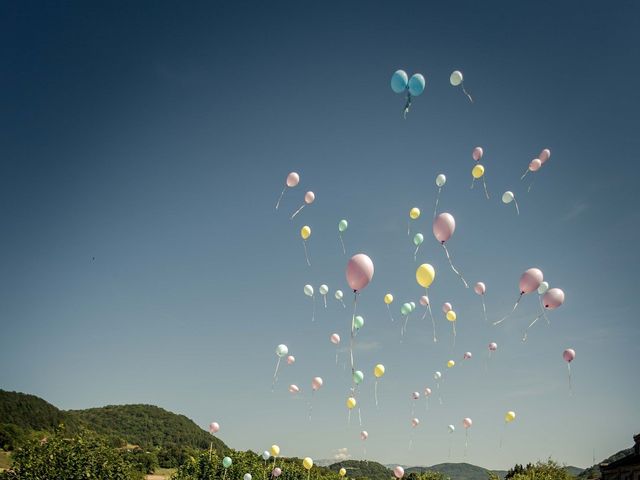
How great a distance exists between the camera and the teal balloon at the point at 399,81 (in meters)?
10.3

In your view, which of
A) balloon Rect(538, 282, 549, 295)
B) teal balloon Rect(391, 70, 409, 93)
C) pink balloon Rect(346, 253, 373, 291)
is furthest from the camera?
balloon Rect(538, 282, 549, 295)

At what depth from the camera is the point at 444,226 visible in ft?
35.4

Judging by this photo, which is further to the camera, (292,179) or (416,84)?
(292,179)

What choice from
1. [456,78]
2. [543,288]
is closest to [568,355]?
[543,288]

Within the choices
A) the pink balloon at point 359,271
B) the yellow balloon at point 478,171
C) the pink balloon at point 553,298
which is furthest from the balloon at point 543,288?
the pink balloon at point 359,271

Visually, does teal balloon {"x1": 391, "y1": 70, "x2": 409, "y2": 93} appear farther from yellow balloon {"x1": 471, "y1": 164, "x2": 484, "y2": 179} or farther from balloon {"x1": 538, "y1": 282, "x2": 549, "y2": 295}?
balloon {"x1": 538, "y1": 282, "x2": 549, "y2": 295}

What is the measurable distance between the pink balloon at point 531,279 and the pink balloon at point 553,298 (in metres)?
0.77

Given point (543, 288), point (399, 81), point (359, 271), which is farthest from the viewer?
point (543, 288)

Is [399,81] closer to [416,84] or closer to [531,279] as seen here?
[416,84]

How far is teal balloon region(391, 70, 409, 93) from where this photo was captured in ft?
33.7

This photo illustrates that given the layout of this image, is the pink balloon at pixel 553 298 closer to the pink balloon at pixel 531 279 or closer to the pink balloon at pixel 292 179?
the pink balloon at pixel 531 279

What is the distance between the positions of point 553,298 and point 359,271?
537 centimetres

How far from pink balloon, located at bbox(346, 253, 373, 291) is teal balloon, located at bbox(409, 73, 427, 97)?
3.77 metres

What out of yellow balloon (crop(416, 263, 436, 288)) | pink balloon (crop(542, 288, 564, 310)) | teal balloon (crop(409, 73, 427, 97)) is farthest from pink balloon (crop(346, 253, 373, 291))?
pink balloon (crop(542, 288, 564, 310))
